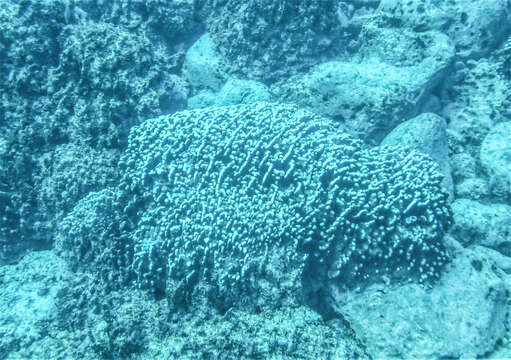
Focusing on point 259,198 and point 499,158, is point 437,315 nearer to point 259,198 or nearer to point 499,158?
point 259,198

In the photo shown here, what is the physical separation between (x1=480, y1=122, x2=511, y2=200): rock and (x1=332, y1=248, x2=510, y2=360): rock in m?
1.19

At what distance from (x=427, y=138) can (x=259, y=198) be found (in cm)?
215

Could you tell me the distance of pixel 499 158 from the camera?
3832 mm

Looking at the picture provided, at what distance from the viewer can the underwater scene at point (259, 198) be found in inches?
109

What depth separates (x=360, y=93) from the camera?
13.0ft

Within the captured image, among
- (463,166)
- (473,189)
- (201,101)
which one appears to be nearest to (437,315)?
(473,189)

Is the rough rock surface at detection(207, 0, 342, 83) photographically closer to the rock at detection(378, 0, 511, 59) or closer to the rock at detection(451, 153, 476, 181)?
the rock at detection(378, 0, 511, 59)

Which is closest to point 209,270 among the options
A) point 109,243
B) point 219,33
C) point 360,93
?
point 109,243

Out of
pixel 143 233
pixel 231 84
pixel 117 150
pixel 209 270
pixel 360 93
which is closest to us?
pixel 209 270

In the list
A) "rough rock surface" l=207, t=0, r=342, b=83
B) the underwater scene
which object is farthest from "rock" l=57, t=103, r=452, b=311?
"rough rock surface" l=207, t=0, r=342, b=83

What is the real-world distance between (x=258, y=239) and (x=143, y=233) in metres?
1.10

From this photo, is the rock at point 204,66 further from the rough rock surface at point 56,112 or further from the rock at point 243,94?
the rough rock surface at point 56,112

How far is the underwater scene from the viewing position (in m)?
2.78

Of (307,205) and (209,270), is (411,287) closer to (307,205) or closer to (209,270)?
(307,205)
